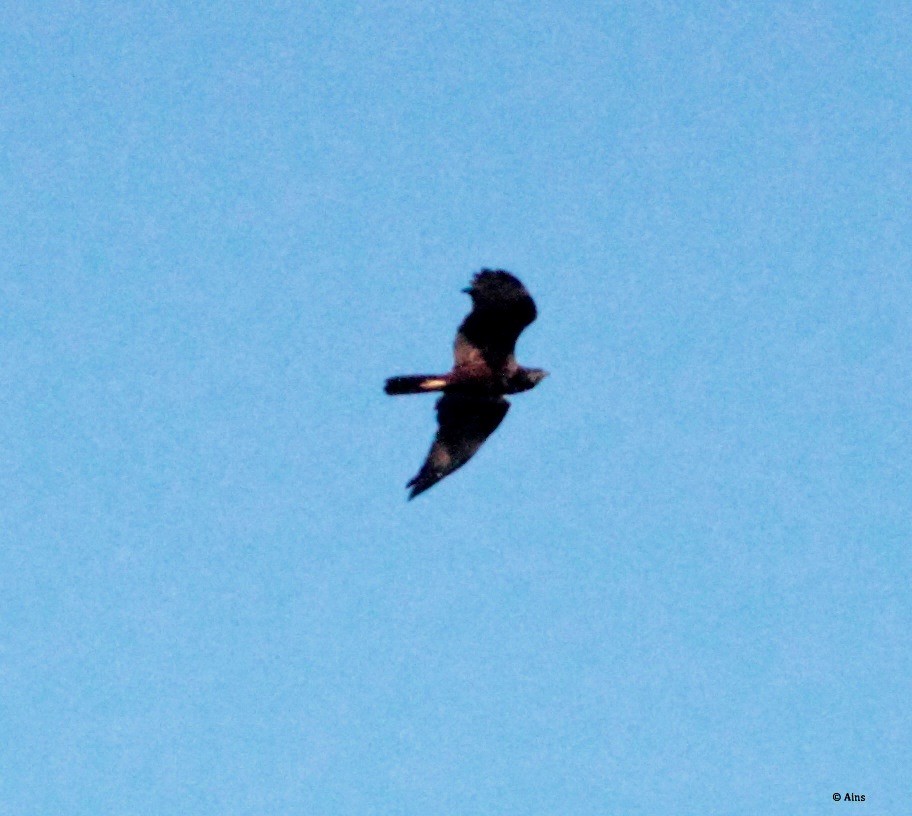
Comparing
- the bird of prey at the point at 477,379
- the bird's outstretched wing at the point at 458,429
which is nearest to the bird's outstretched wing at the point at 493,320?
the bird of prey at the point at 477,379

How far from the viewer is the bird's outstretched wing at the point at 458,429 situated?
3316 cm

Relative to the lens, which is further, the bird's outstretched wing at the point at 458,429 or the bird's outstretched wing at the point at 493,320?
the bird's outstretched wing at the point at 458,429

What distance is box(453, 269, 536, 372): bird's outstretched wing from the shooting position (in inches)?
1289

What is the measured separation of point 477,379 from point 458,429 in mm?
766

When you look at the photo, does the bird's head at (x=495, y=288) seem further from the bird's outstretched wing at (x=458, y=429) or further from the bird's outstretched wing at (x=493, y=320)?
the bird's outstretched wing at (x=458, y=429)

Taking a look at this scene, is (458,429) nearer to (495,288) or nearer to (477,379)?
(477,379)

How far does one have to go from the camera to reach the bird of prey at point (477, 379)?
3278 cm

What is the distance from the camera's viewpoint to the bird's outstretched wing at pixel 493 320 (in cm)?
3275

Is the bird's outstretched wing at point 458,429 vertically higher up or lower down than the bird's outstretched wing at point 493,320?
lower down

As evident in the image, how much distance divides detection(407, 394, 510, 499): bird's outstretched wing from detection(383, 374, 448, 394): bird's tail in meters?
0.47

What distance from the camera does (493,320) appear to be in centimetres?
3325

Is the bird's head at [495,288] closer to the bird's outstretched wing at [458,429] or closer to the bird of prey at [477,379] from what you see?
the bird of prey at [477,379]

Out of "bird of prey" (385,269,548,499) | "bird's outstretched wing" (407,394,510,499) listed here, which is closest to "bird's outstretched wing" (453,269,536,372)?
"bird of prey" (385,269,548,499)

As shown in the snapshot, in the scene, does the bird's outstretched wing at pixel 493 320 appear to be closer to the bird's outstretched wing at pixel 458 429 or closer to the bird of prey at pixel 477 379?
the bird of prey at pixel 477 379
